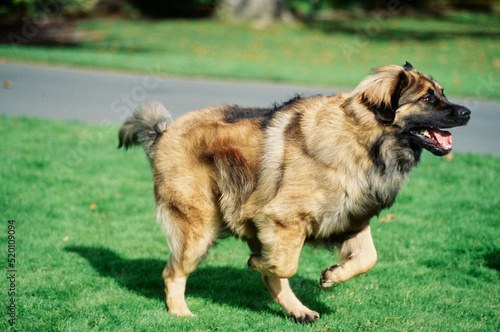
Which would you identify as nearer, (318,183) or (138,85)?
(318,183)

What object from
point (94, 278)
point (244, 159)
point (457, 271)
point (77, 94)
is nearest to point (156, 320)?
point (94, 278)

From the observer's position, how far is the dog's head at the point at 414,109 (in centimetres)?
376

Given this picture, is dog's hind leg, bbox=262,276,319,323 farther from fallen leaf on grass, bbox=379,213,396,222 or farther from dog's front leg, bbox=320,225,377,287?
fallen leaf on grass, bbox=379,213,396,222

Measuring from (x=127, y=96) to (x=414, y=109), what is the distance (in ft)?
32.0

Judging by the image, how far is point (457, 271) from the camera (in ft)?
17.2

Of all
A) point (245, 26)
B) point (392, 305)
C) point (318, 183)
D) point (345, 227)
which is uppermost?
point (318, 183)

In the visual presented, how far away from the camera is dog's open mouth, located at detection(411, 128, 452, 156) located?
12.4ft

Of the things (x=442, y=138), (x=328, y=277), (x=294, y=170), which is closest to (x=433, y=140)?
(x=442, y=138)

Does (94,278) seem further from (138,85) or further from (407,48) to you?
(407,48)

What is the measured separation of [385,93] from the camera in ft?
12.3

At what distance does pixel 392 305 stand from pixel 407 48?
64.4 ft

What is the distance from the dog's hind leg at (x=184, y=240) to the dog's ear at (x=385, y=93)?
154 centimetres

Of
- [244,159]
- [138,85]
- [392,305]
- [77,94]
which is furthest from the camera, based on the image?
[138,85]

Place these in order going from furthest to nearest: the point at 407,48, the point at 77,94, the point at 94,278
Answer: the point at 407,48 → the point at 77,94 → the point at 94,278
